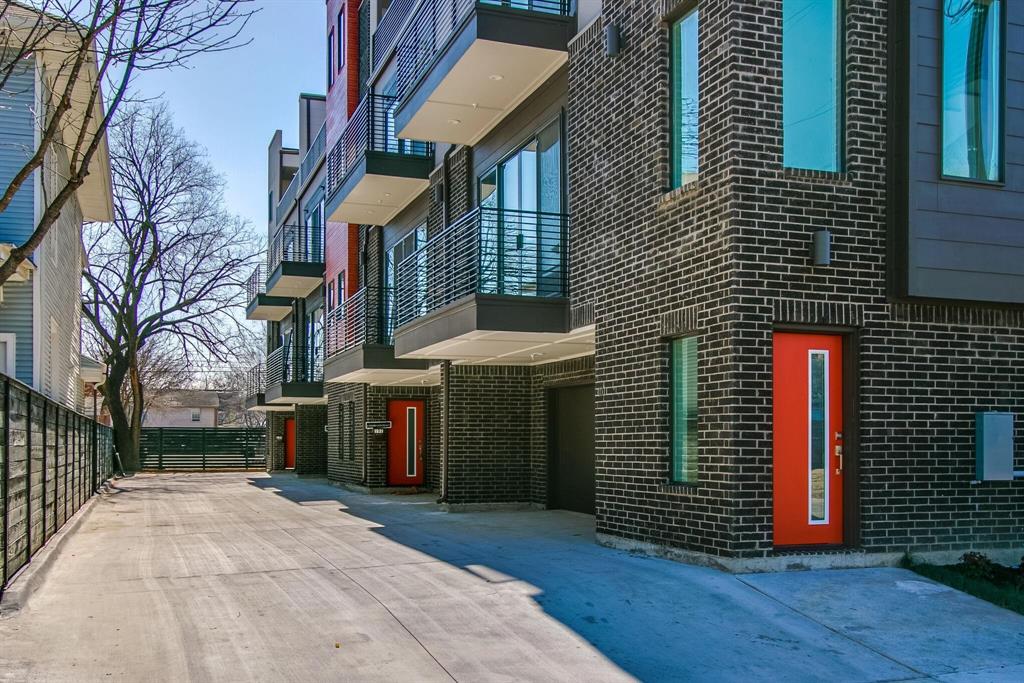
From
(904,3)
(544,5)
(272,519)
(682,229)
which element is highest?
(544,5)

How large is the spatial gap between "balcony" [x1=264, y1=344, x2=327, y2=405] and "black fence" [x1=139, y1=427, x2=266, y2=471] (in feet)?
33.2

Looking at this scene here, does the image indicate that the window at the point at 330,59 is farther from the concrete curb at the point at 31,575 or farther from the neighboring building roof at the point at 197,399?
the neighboring building roof at the point at 197,399


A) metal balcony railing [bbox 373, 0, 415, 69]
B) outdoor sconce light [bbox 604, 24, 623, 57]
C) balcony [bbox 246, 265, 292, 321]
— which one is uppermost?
metal balcony railing [bbox 373, 0, 415, 69]

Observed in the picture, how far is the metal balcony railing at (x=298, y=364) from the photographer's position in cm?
3164

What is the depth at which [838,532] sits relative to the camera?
1034 centimetres

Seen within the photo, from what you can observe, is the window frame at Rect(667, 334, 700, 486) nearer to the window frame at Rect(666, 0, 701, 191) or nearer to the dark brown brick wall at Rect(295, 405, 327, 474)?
the window frame at Rect(666, 0, 701, 191)

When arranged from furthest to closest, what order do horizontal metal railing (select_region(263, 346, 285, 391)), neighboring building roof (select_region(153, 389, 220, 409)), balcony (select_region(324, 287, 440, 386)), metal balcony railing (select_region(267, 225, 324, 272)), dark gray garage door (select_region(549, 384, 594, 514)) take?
neighboring building roof (select_region(153, 389, 220, 409)) < horizontal metal railing (select_region(263, 346, 285, 391)) < metal balcony railing (select_region(267, 225, 324, 272)) < balcony (select_region(324, 287, 440, 386)) < dark gray garage door (select_region(549, 384, 594, 514))

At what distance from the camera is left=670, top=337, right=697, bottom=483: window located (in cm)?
1080

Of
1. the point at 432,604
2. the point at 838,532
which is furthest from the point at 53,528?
the point at 838,532

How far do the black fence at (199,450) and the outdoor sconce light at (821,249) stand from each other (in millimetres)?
38203

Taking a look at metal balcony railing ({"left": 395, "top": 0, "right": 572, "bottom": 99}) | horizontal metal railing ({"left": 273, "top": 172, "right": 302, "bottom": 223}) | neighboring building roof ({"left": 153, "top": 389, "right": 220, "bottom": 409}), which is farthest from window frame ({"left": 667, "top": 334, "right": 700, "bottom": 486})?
neighboring building roof ({"left": 153, "top": 389, "right": 220, "bottom": 409})

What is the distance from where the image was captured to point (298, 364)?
111 feet

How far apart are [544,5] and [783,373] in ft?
23.2

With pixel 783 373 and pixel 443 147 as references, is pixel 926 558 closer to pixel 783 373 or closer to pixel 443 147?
pixel 783 373
